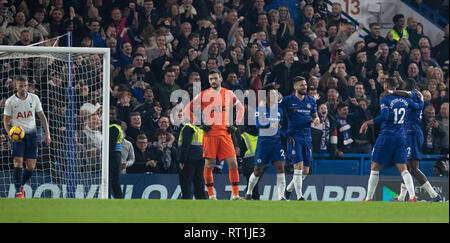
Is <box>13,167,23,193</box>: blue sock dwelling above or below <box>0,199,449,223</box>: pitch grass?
above

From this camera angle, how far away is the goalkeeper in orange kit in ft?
39.3

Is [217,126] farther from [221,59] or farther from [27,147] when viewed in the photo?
[221,59]

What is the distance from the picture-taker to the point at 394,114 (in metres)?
11.8

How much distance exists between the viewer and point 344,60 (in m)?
A: 17.2

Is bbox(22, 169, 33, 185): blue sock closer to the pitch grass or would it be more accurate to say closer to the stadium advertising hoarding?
the stadium advertising hoarding

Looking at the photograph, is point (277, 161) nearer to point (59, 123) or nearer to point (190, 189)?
point (190, 189)

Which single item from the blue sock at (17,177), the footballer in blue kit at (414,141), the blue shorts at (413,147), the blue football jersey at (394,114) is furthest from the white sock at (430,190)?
the blue sock at (17,177)

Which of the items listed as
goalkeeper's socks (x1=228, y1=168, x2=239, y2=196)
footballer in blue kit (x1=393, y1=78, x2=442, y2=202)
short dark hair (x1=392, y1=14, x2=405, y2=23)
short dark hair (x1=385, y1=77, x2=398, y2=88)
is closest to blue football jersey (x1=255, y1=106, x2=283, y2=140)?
goalkeeper's socks (x1=228, y1=168, x2=239, y2=196)

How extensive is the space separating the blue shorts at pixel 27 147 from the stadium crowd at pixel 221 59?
4.28 feet

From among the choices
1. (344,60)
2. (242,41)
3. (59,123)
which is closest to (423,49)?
(344,60)

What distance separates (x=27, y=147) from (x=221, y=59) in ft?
16.3

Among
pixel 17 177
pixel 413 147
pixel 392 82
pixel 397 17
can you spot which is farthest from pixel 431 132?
pixel 17 177

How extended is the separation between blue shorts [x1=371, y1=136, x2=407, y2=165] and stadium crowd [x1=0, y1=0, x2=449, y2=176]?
297cm

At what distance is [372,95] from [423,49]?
7.46 feet
